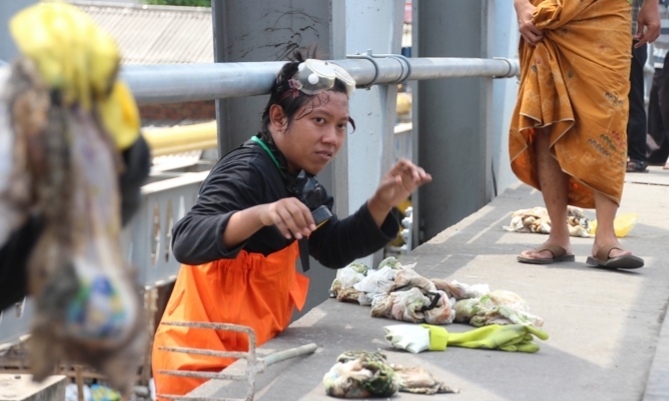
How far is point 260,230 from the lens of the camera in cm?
288

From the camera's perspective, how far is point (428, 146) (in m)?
6.00

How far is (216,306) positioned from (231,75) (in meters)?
0.67

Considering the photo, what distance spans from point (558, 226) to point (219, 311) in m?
2.03

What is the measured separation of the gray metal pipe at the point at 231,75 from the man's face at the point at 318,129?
0.13 m

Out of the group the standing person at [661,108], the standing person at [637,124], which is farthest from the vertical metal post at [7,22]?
the standing person at [661,108]

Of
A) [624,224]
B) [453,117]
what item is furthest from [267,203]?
[453,117]

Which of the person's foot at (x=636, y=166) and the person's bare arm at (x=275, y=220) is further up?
the person's bare arm at (x=275, y=220)

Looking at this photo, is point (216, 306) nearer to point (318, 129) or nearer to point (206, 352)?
point (206, 352)

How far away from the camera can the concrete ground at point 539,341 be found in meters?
2.70

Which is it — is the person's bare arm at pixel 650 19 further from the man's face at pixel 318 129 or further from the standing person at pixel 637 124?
the standing person at pixel 637 124

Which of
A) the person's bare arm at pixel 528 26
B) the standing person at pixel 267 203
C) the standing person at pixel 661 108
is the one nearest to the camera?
the standing person at pixel 267 203

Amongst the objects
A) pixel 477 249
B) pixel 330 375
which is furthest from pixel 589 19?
pixel 330 375

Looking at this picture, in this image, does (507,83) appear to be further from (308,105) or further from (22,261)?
(22,261)

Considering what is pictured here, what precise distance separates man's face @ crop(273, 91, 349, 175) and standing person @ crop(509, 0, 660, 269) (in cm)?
169
